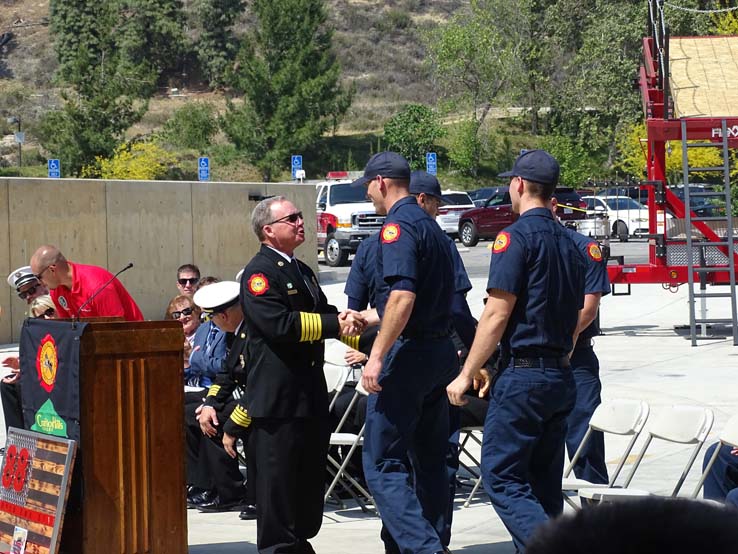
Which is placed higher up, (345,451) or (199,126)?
(199,126)

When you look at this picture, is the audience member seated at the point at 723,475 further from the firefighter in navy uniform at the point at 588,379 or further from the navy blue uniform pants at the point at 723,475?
the firefighter in navy uniform at the point at 588,379

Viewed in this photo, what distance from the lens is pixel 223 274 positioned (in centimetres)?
2161

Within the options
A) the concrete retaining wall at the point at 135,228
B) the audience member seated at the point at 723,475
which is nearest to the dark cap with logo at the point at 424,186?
the audience member seated at the point at 723,475

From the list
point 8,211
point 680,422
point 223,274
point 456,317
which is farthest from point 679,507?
point 223,274

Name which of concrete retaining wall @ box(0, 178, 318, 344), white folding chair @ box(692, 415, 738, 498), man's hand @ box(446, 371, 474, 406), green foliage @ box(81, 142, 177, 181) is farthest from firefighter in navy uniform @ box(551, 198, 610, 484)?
green foliage @ box(81, 142, 177, 181)

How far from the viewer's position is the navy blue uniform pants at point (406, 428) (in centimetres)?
527

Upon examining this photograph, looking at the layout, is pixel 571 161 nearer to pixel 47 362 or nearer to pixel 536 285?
pixel 536 285

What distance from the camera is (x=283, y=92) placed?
205ft

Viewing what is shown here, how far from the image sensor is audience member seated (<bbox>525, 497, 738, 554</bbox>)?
1258 millimetres

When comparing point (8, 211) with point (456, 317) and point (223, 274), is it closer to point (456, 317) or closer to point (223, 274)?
point (223, 274)

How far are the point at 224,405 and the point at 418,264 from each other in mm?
1830

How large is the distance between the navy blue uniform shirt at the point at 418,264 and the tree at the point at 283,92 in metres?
56.0

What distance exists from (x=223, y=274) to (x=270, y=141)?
4141cm

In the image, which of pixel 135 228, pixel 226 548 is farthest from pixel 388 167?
pixel 135 228
